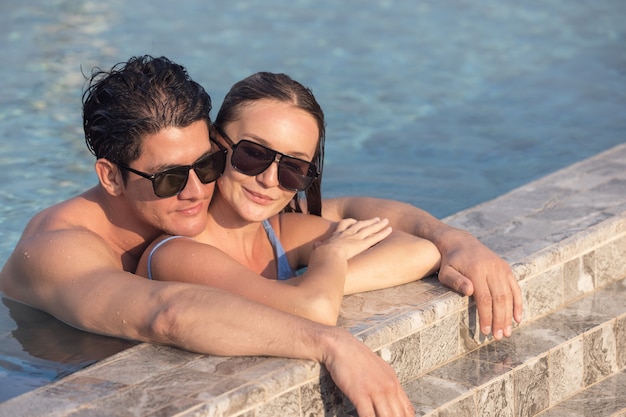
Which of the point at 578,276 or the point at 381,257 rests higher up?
the point at 381,257

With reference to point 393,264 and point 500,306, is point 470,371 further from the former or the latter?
point 393,264

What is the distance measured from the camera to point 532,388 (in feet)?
13.5

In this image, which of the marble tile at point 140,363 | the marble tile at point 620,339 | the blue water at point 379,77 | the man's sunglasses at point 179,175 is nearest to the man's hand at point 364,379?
the marble tile at point 140,363

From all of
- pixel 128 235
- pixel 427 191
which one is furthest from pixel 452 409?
pixel 427 191

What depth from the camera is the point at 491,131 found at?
8.40m

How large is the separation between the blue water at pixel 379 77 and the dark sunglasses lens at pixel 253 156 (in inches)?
50.5

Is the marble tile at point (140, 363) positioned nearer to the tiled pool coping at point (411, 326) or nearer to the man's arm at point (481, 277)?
the tiled pool coping at point (411, 326)

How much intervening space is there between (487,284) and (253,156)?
3.44ft

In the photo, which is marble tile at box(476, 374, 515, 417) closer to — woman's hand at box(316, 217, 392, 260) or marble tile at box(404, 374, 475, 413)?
marble tile at box(404, 374, 475, 413)

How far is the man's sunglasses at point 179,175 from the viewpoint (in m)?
3.88

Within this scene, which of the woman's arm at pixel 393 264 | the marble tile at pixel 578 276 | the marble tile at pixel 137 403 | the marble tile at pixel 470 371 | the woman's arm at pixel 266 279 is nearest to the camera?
the marble tile at pixel 137 403

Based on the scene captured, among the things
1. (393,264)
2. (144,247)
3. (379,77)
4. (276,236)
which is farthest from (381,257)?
(379,77)

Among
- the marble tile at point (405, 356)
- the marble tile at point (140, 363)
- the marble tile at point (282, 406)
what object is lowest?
the marble tile at point (405, 356)

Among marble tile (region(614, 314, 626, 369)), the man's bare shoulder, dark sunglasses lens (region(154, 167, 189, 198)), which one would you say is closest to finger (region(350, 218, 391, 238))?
dark sunglasses lens (region(154, 167, 189, 198))
